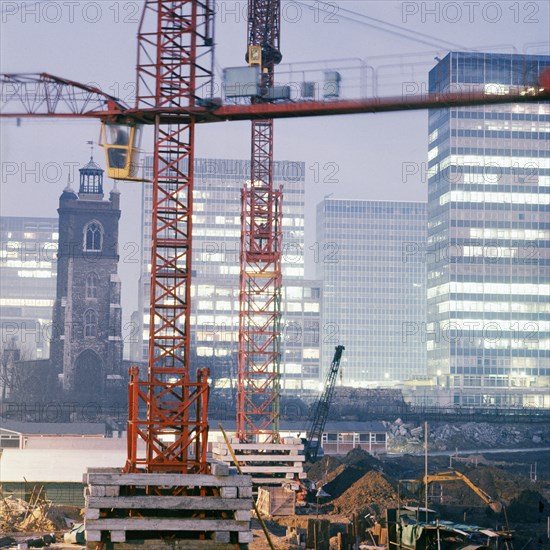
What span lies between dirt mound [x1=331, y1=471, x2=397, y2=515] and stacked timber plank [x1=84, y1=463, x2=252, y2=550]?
33.0 m

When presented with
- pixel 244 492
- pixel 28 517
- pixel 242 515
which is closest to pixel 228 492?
pixel 244 492

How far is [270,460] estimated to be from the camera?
6788 centimetres

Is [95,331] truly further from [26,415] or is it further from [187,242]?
[187,242]

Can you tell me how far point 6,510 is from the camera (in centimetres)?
5556

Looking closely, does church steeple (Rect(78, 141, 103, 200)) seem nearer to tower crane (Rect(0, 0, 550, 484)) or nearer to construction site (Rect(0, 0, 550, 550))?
construction site (Rect(0, 0, 550, 550))

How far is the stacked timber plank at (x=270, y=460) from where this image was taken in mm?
66938

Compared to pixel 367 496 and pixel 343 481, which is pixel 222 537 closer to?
pixel 367 496

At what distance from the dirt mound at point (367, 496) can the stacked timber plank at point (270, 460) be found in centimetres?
323

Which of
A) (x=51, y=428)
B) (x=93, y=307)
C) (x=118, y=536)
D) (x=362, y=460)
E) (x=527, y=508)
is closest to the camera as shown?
(x=118, y=536)

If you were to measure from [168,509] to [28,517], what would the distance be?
2620 cm

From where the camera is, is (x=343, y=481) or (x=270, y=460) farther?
(x=343, y=481)

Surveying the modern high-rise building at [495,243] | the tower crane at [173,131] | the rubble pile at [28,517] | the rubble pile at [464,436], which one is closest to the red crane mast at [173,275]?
the tower crane at [173,131]

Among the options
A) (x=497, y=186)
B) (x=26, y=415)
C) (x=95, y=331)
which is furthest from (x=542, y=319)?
(x=26, y=415)

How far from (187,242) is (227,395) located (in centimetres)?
15269
